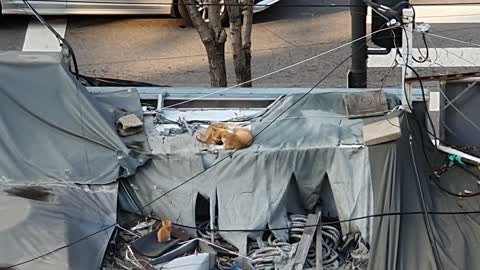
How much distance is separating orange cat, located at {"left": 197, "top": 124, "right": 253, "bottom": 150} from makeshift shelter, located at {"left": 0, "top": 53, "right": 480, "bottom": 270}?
0.24ft

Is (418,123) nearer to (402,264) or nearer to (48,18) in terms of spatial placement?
(402,264)

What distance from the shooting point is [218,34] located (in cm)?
975

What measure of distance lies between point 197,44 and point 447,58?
3.64 metres

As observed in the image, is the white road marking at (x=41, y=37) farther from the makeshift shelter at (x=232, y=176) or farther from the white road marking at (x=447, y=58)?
the makeshift shelter at (x=232, y=176)

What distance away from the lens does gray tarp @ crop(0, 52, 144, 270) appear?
6250 millimetres

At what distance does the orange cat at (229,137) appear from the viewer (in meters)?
6.91

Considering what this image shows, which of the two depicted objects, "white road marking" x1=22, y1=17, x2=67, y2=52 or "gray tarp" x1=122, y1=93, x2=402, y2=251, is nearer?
"gray tarp" x1=122, y1=93, x2=402, y2=251

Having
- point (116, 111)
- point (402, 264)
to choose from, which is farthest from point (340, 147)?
point (116, 111)

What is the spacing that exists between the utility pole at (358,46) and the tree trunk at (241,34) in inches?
45.1

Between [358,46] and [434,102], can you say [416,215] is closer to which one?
[358,46]

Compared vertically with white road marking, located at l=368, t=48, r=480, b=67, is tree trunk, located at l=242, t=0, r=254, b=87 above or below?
above

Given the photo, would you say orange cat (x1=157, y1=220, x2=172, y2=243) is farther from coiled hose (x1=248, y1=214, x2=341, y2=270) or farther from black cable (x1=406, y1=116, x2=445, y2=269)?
black cable (x1=406, y1=116, x2=445, y2=269)

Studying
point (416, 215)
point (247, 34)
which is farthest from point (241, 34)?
point (416, 215)

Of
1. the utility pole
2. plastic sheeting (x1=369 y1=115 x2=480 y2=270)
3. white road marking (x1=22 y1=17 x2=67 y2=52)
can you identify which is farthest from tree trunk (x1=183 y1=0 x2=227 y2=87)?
white road marking (x1=22 y1=17 x2=67 y2=52)
